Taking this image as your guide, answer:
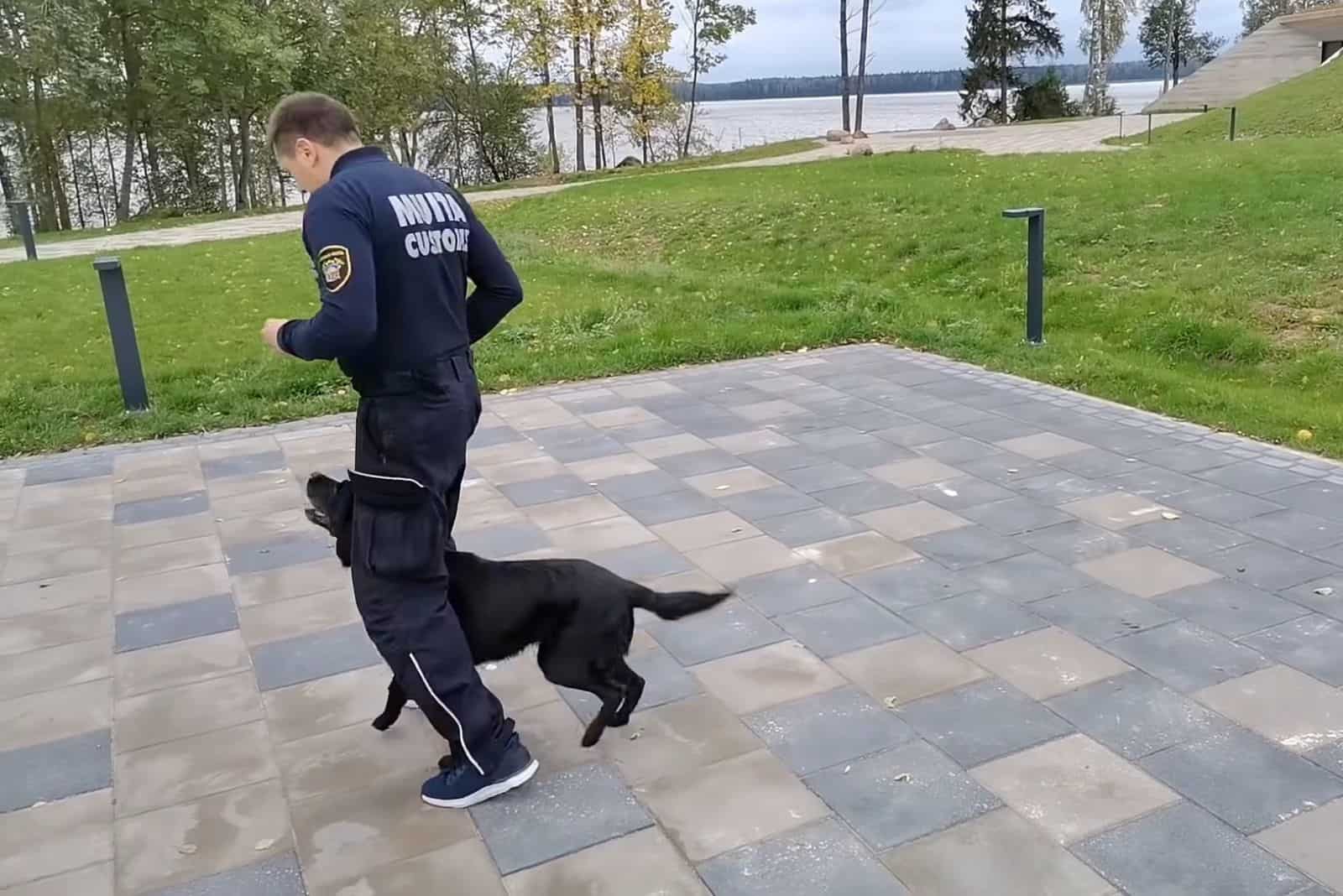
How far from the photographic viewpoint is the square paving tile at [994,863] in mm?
2502

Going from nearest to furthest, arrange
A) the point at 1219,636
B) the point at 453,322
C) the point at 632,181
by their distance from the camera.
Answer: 1. the point at 453,322
2. the point at 1219,636
3. the point at 632,181

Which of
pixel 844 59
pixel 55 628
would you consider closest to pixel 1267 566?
pixel 55 628

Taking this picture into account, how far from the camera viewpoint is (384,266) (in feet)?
8.75

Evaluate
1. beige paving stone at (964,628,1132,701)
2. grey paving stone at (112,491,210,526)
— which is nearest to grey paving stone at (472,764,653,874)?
beige paving stone at (964,628,1132,701)

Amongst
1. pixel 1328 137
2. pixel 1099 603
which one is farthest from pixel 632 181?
pixel 1099 603

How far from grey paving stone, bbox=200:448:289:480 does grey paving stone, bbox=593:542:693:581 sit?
225 cm

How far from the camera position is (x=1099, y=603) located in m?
3.90

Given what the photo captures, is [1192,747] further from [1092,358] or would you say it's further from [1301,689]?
[1092,358]

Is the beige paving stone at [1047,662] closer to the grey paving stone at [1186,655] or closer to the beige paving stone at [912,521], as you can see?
the grey paving stone at [1186,655]

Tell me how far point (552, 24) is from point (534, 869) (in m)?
35.0

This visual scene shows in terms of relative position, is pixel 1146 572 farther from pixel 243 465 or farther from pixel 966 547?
pixel 243 465

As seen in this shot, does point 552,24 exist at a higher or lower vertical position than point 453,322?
higher

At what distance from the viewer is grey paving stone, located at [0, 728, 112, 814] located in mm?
3049

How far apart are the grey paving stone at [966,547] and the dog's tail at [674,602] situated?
155cm
